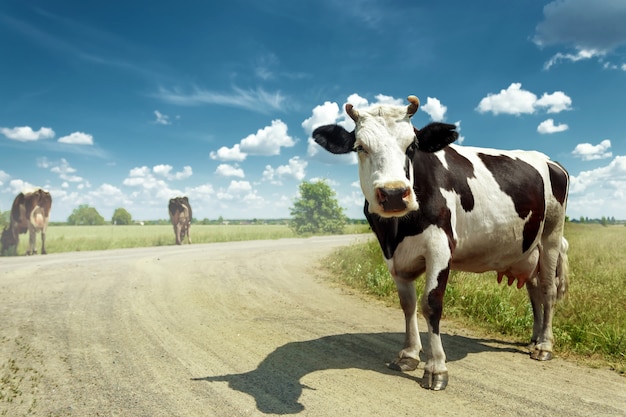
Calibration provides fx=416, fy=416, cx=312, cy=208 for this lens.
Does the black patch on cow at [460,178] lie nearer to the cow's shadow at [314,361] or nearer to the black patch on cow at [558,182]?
the black patch on cow at [558,182]

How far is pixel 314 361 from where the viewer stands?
4852mm

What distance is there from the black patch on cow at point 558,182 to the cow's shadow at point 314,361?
2.13 meters

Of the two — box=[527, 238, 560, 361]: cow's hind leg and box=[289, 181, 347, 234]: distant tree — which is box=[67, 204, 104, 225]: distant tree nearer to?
box=[289, 181, 347, 234]: distant tree

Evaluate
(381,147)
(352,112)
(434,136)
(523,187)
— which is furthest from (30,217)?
(523,187)

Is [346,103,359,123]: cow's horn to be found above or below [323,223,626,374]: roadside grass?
above

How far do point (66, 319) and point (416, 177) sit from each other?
6193 mm

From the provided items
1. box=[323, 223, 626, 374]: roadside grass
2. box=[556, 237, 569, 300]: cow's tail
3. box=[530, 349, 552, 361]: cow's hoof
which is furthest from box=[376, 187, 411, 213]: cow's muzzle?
box=[556, 237, 569, 300]: cow's tail

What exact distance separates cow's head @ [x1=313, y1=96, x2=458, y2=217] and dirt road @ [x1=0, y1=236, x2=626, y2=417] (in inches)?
72.9

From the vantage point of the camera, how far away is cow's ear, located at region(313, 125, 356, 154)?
175 inches

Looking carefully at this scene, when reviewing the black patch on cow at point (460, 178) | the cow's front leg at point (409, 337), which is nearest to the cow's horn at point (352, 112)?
the black patch on cow at point (460, 178)

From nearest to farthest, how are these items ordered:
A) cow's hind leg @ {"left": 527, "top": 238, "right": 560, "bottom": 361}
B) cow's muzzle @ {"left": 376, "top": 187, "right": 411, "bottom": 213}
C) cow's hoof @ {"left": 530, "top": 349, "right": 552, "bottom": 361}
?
cow's muzzle @ {"left": 376, "top": 187, "right": 411, "bottom": 213}, cow's hoof @ {"left": 530, "top": 349, "right": 552, "bottom": 361}, cow's hind leg @ {"left": 527, "top": 238, "right": 560, "bottom": 361}

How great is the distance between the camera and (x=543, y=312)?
564 cm

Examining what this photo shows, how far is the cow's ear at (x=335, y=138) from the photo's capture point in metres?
4.44

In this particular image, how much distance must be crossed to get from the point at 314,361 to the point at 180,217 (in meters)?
25.0
